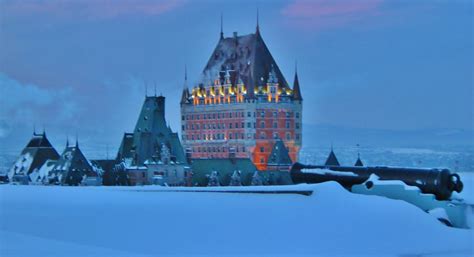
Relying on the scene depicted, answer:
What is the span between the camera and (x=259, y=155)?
253ft

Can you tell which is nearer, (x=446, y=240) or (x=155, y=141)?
(x=446, y=240)

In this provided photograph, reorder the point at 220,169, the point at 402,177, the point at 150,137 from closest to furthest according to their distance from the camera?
the point at 402,177 < the point at 150,137 < the point at 220,169

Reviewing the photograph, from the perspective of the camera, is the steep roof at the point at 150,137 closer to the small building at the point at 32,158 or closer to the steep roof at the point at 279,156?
the small building at the point at 32,158

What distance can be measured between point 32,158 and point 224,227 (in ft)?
157

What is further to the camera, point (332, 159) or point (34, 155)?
point (332, 159)

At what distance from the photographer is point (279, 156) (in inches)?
2876

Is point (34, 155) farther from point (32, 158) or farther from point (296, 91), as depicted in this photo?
point (296, 91)

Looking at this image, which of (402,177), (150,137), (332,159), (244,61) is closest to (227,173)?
(150,137)

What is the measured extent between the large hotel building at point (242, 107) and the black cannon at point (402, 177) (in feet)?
201

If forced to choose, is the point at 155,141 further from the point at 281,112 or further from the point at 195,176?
the point at 281,112

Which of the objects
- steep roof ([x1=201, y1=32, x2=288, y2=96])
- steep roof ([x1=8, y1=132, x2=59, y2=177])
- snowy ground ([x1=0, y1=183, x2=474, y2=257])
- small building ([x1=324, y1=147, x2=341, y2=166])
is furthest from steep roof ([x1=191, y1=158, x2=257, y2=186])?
snowy ground ([x1=0, y1=183, x2=474, y2=257])

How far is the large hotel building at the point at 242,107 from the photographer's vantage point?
78.4m

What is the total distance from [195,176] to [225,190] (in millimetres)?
51885

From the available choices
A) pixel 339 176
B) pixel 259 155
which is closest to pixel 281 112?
pixel 259 155
